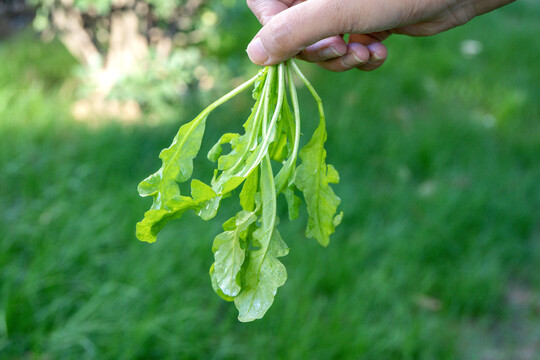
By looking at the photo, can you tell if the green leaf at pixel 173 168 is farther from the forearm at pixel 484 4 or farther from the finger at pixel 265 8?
the forearm at pixel 484 4

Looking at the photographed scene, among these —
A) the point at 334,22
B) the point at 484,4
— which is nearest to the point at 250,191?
the point at 334,22

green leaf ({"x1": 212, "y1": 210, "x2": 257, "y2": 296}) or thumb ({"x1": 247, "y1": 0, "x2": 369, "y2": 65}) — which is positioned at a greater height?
thumb ({"x1": 247, "y1": 0, "x2": 369, "y2": 65})

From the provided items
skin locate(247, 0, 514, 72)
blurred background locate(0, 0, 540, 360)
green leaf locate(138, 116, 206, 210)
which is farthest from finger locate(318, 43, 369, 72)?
blurred background locate(0, 0, 540, 360)

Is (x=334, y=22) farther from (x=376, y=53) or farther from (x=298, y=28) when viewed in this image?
(x=376, y=53)

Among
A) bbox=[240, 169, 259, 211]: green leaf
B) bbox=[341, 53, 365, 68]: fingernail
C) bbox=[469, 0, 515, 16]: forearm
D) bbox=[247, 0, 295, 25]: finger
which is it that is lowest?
bbox=[469, 0, 515, 16]: forearm

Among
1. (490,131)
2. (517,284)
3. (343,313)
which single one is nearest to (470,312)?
(517,284)

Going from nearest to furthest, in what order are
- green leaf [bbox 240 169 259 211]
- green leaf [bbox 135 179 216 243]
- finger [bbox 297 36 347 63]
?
green leaf [bbox 135 179 216 243] < green leaf [bbox 240 169 259 211] < finger [bbox 297 36 347 63]

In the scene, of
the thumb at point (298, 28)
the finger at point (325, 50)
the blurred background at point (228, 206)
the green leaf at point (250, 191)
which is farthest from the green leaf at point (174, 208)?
the blurred background at point (228, 206)

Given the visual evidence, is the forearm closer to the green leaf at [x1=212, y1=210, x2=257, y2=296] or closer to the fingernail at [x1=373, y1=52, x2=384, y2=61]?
the fingernail at [x1=373, y1=52, x2=384, y2=61]
